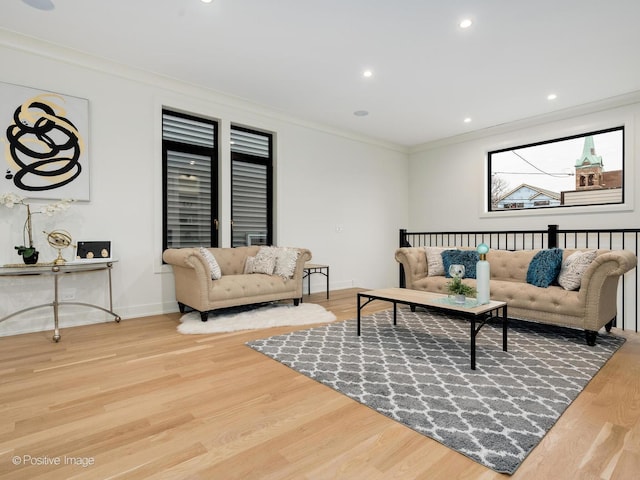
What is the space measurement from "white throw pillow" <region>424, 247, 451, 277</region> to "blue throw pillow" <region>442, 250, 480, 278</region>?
0.06 meters

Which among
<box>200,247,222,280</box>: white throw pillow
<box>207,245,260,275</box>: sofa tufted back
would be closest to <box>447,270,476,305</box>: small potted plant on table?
<box>200,247,222,280</box>: white throw pillow

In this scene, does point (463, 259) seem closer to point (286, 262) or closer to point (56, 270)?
point (286, 262)

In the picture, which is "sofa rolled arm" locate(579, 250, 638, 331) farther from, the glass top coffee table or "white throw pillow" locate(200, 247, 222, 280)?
"white throw pillow" locate(200, 247, 222, 280)

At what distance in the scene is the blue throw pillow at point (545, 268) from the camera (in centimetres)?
369

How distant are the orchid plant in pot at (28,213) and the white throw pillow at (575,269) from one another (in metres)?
4.97

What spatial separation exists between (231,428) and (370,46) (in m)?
3.45

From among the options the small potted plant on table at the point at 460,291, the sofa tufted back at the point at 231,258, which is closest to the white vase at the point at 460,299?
the small potted plant on table at the point at 460,291

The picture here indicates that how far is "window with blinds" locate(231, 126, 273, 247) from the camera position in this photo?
5137mm

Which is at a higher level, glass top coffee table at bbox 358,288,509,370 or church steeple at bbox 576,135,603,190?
church steeple at bbox 576,135,603,190

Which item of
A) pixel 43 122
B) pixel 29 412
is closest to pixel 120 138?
pixel 43 122

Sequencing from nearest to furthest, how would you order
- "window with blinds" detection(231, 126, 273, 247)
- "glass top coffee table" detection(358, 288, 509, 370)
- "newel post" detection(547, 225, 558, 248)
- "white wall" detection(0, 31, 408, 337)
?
"glass top coffee table" detection(358, 288, 509, 370) → "white wall" detection(0, 31, 408, 337) → "newel post" detection(547, 225, 558, 248) → "window with blinds" detection(231, 126, 273, 247)

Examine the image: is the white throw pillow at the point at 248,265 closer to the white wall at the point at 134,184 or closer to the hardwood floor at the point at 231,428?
the white wall at the point at 134,184

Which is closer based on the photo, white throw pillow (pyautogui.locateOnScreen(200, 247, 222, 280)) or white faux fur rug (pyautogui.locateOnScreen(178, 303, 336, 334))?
white faux fur rug (pyautogui.locateOnScreen(178, 303, 336, 334))

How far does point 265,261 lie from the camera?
4.56 metres
